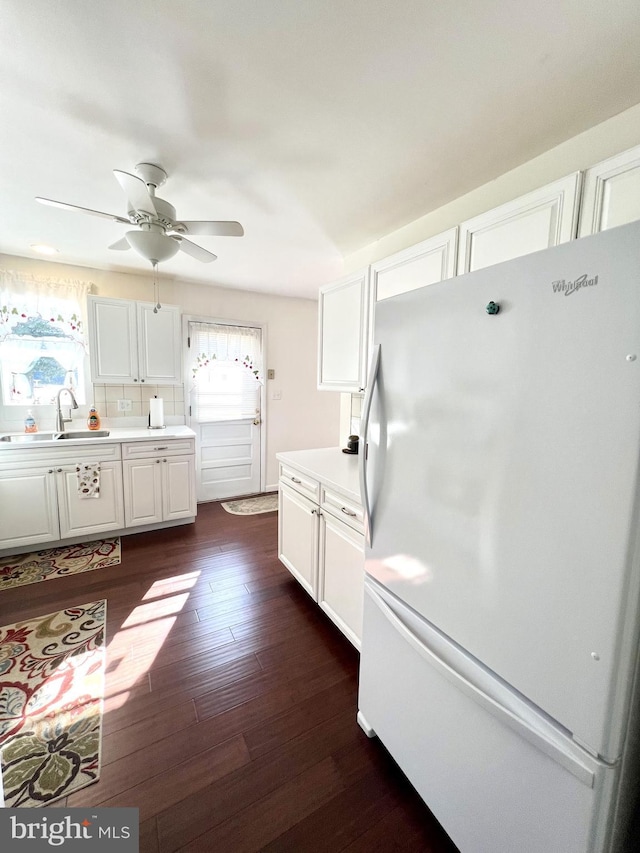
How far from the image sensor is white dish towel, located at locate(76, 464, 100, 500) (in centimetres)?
284

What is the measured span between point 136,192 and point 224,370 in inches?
99.8

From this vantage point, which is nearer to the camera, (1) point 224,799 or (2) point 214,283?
(1) point 224,799

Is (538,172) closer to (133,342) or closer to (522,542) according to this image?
(522,542)

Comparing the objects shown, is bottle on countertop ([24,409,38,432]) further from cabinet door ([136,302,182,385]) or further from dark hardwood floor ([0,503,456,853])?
dark hardwood floor ([0,503,456,853])

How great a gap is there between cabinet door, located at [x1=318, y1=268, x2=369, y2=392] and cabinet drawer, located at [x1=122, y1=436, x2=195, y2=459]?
5.12 feet

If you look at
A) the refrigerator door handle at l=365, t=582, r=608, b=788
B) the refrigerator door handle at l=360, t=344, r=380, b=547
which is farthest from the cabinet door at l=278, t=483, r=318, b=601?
the refrigerator door handle at l=365, t=582, r=608, b=788

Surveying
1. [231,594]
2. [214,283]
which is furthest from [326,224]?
[231,594]

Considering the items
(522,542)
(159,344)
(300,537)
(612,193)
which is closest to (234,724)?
(300,537)

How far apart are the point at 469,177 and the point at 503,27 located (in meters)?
0.77

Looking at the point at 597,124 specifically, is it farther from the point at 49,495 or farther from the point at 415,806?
the point at 49,495

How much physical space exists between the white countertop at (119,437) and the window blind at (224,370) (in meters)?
0.45

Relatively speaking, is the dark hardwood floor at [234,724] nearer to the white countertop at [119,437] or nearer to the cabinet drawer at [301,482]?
the cabinet drawer at [301,482]

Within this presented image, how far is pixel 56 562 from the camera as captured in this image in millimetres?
2678

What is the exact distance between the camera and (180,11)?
39.0 inches
